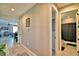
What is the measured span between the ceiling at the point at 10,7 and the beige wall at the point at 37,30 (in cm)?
8

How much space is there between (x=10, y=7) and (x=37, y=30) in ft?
1.89

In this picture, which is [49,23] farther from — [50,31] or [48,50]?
[48,50]

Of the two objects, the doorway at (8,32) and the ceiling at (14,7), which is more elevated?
the ceiling at (14,7)

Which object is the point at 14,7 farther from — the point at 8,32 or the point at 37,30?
the point at 37,30

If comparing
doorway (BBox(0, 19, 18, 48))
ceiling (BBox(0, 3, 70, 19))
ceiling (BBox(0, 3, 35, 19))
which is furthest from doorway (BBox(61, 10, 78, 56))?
doorway (BBox(0, 19, 18, 48))

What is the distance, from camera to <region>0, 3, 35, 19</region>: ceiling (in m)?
2.30

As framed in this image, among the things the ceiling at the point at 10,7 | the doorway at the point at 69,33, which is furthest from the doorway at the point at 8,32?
the doorway at the point at 69,33

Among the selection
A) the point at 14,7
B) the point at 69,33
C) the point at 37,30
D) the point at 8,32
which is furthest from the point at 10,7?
the point at 69,33

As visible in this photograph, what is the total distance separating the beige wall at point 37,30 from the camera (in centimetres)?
233

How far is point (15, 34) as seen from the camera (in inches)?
93.7

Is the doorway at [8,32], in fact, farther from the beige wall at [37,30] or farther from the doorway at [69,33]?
the doorway at [69,33]

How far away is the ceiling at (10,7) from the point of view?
2.30 metres

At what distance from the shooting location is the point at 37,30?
93.5 inches

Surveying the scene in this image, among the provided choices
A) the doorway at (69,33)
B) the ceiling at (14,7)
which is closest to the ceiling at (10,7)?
the ceiling at (14,7)
